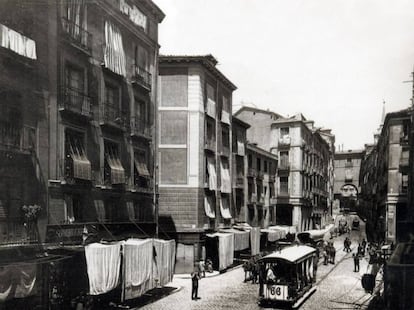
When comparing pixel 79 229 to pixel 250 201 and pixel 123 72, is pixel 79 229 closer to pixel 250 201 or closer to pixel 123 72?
pixel 123 72

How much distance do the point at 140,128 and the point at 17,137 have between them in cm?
1215

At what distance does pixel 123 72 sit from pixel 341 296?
18.3m

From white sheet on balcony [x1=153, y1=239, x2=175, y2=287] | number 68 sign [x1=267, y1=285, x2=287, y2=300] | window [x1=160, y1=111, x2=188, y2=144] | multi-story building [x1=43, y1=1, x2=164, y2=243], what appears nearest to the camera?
multi-story building [x1=43, y1=1, x2=164, y2=243]

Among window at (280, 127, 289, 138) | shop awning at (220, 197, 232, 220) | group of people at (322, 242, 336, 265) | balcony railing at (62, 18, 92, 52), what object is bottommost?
group of people at (322, 242, 336, 265)

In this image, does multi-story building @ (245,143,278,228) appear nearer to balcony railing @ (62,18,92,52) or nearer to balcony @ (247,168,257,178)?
balcony @ (247,168,257,178)

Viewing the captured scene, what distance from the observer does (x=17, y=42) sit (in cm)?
1722

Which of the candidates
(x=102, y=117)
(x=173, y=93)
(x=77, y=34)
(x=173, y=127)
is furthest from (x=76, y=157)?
(x=173, y=93)

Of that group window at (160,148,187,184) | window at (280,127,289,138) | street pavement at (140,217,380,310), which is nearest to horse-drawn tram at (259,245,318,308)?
street pavement at (140,217,380,310)

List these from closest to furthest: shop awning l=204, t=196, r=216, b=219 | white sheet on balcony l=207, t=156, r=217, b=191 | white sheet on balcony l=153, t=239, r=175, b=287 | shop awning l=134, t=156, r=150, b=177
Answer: white sheet on balcony l=153, t=239, r=175, b=287, shop awning l=134, t=156, r=150, b=177, shop awning l=204, t=196, r=216, b=219, white sheet on balcony l=207, t=156, r=217, b=191

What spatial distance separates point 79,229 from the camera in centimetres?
2197

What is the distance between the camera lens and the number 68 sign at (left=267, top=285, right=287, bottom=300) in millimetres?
22844

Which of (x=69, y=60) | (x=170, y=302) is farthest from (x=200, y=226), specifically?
(x=69, y=60)

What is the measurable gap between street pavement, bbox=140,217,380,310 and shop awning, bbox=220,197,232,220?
6195 millimetres

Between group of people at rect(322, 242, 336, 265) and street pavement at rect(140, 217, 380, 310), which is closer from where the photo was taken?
street pavement at rect(140, 217, 380, 310)
